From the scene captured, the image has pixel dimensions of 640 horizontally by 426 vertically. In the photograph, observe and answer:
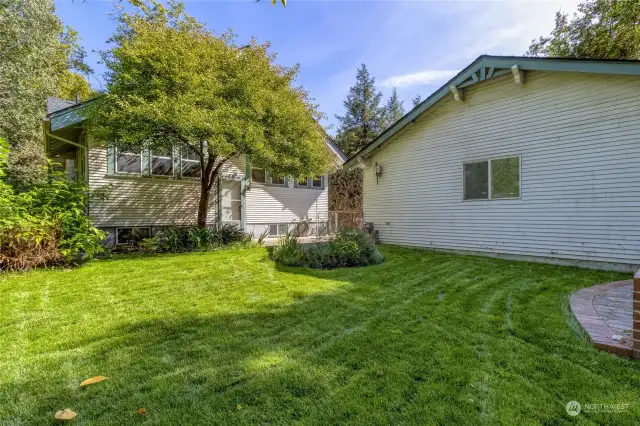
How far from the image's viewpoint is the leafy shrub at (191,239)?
9.27 meters

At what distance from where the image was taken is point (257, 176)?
43.6 ft

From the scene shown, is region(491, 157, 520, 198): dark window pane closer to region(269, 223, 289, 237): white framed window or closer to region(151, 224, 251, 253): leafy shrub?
region(151, 224, 251, 253): leafy shrub

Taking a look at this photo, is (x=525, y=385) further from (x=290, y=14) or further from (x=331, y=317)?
(x=290, y=14)

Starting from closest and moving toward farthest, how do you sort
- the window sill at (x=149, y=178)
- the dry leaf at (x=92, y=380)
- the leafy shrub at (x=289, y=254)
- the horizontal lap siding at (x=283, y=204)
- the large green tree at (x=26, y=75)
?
the dry leaf at (x=92, y=380) < the leafy shrub at (x=289, y=254) < the window sill at (x=149, y=178) < the horizontal lap siding at (x=283, y=204) < the large green tree at (x=26, y=75)

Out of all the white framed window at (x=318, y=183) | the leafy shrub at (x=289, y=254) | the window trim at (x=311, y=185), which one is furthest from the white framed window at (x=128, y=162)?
the white framed window at (x=318, y=183)

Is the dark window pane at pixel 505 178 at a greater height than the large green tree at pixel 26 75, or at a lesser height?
lesser

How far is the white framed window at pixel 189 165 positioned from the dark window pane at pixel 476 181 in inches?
338

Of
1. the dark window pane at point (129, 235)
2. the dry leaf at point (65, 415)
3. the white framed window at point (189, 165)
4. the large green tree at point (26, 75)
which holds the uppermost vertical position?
the large green tree at point (26, 75)

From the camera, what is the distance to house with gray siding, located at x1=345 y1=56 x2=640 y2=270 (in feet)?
19.9

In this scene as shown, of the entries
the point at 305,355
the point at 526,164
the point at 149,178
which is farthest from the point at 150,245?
the point at 526,164

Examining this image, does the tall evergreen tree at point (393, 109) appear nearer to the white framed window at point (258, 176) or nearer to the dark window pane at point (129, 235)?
the white framed window at point (258, 176)

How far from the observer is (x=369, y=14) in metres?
9.21

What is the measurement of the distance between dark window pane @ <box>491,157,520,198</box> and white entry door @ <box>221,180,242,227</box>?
8606 millimetres

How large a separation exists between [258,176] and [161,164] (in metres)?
3.71
